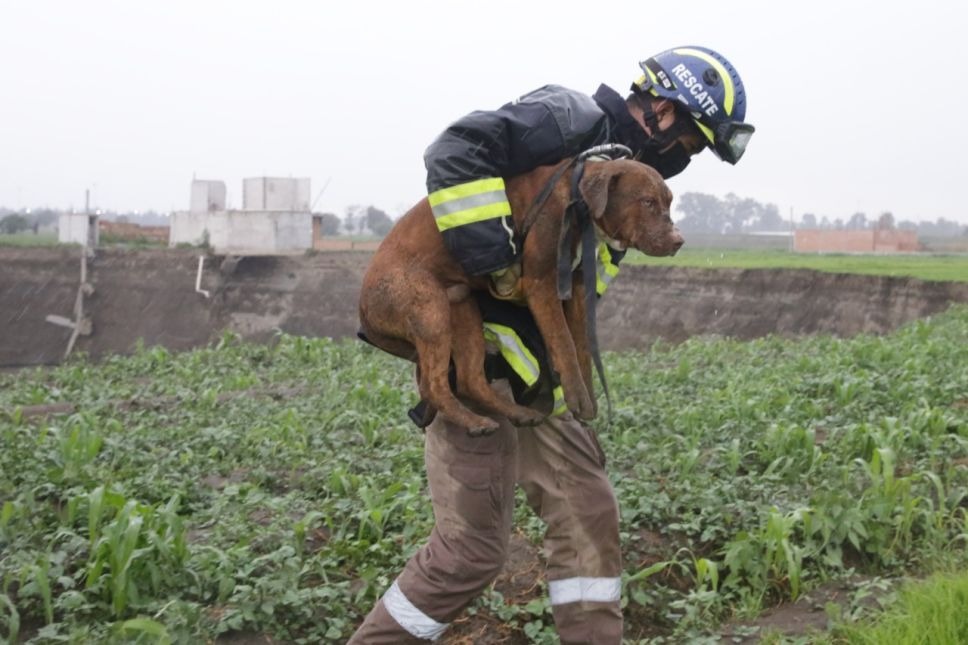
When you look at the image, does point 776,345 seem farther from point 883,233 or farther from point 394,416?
point 883,233

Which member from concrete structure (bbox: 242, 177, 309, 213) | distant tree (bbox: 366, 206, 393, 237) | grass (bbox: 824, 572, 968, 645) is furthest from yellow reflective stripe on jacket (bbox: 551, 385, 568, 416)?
distant tree (bbox: 366, 206, 393, 237)

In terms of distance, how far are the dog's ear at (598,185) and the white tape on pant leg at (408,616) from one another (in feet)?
4.43

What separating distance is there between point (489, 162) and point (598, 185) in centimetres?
35

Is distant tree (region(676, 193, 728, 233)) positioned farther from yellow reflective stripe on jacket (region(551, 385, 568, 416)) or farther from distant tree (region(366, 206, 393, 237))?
yellow reflective stripe on jacket (region(551, 385, 568, 416))

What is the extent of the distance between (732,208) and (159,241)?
66.7 metres

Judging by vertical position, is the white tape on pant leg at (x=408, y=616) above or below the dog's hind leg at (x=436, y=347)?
below

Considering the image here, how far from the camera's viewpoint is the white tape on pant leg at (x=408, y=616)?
3738 mm

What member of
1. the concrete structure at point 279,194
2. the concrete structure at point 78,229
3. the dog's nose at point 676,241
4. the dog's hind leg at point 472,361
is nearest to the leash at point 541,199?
the dog's hind leg at point 472,361

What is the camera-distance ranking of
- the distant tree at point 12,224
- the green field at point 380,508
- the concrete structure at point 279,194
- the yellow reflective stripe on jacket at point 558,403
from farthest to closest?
the distant tree at point 12,224 → the concrete structure at point 279,194 → the green field at point 380,508 → the yellow reflective stripe on jacket at point 558,403

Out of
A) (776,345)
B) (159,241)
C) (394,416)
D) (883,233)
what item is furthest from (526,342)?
(883,233)

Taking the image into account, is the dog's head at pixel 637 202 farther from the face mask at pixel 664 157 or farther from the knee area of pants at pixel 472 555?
the knee area of pants at pixel 472 555

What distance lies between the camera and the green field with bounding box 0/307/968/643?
4.48 m

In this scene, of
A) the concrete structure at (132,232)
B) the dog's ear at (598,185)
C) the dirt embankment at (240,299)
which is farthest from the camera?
the concrete structure at (132,232)

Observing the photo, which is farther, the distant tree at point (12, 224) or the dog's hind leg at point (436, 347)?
the distant tree at point (12, 224)
